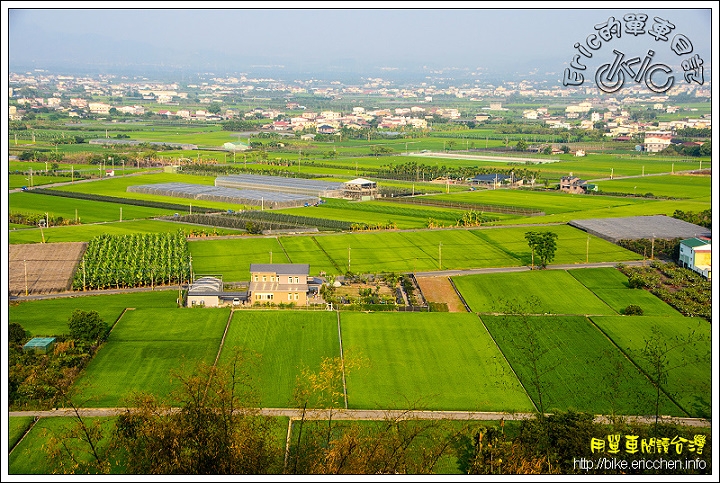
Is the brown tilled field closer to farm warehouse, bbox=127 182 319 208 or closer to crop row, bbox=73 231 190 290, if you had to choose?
crop row, bbox=73 231 190 290

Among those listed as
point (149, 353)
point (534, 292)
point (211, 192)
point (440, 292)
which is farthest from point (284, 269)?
point (211, 192)

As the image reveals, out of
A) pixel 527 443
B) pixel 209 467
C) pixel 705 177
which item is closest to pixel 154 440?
pixel 209 467

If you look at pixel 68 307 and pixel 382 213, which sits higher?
pixel 68 307

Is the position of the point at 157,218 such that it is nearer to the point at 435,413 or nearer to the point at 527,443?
the point at 435,413

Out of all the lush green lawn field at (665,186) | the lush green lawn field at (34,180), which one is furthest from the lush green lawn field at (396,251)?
the lush green lawn field at (34,180)

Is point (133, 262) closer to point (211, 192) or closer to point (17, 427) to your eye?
point (17, 427)

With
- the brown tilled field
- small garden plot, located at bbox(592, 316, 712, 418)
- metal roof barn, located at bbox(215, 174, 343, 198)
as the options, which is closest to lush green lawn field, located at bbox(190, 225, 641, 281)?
the brown tilled field
